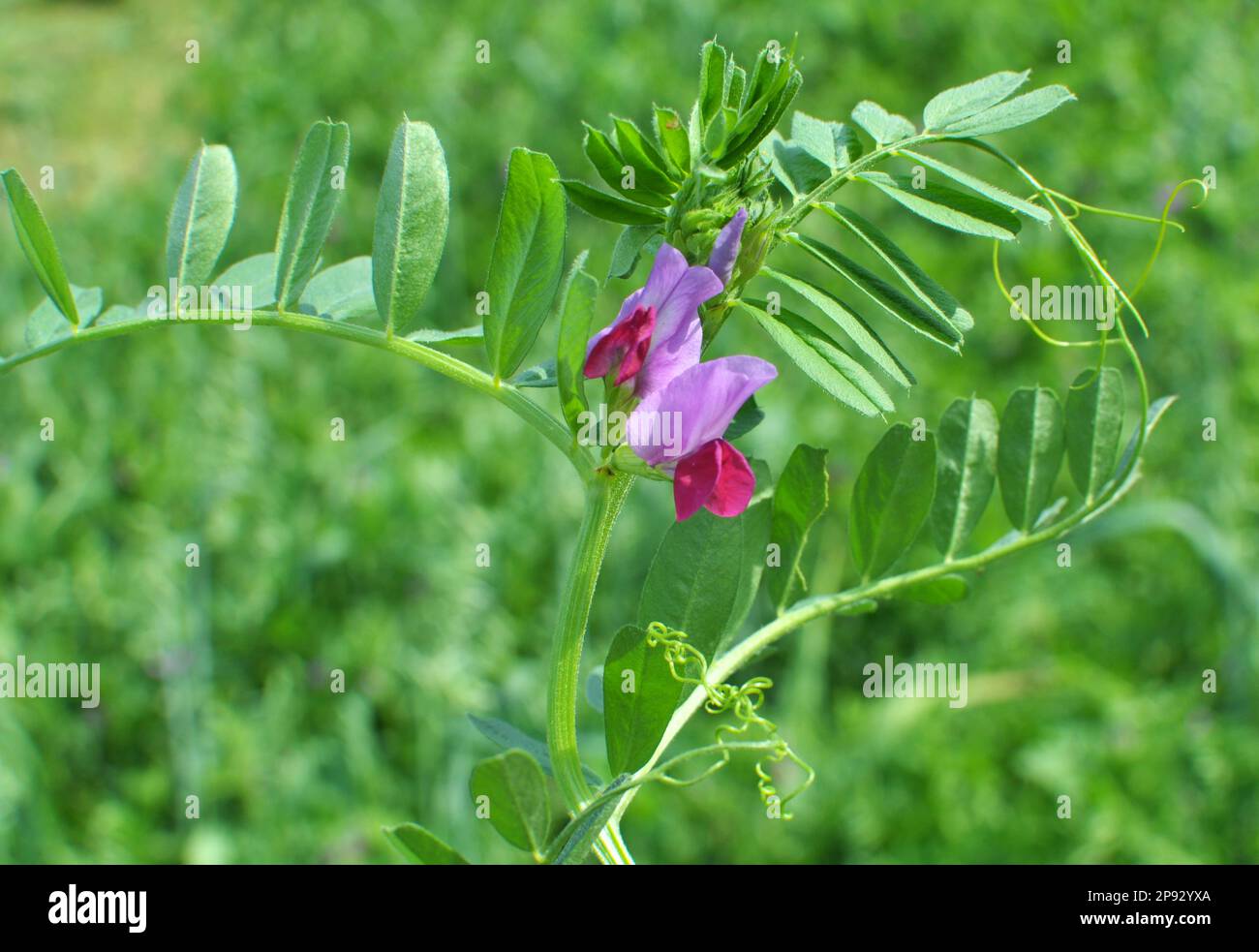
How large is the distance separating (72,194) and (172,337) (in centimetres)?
115

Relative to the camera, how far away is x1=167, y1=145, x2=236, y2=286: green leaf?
0.58 m

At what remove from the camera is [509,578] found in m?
2.05

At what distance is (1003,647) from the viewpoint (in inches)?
77.0

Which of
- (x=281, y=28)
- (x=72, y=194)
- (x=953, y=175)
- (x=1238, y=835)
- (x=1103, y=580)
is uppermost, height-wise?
(x=281, y=28)

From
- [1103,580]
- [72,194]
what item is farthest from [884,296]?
[72,194]

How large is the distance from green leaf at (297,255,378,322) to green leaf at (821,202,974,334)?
209 mm

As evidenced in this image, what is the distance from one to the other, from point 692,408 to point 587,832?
0.49 feet

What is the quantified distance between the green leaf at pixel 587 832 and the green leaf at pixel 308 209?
25 centimetres

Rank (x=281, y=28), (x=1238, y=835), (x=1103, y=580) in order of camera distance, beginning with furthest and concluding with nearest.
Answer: (x=281, y=28)
(x=1103, y=580)
(x=1238, y=835)

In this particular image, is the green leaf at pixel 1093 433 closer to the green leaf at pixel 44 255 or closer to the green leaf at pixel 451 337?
the green leaf at pixel 451 337

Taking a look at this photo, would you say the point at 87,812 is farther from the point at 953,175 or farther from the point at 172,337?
the point at 953,175

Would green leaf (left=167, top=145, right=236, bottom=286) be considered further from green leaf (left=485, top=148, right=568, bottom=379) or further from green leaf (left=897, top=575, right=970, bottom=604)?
green leaf (left=897, top=575, right=970, bottom=604)

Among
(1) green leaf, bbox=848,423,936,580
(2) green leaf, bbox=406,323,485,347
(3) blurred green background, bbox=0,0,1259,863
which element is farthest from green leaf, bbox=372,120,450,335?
(3) blurred green background, bbox=0,0,1259,863

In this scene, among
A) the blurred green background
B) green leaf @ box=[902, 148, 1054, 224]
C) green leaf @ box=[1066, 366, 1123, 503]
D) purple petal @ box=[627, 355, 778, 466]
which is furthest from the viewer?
the blurred green background
